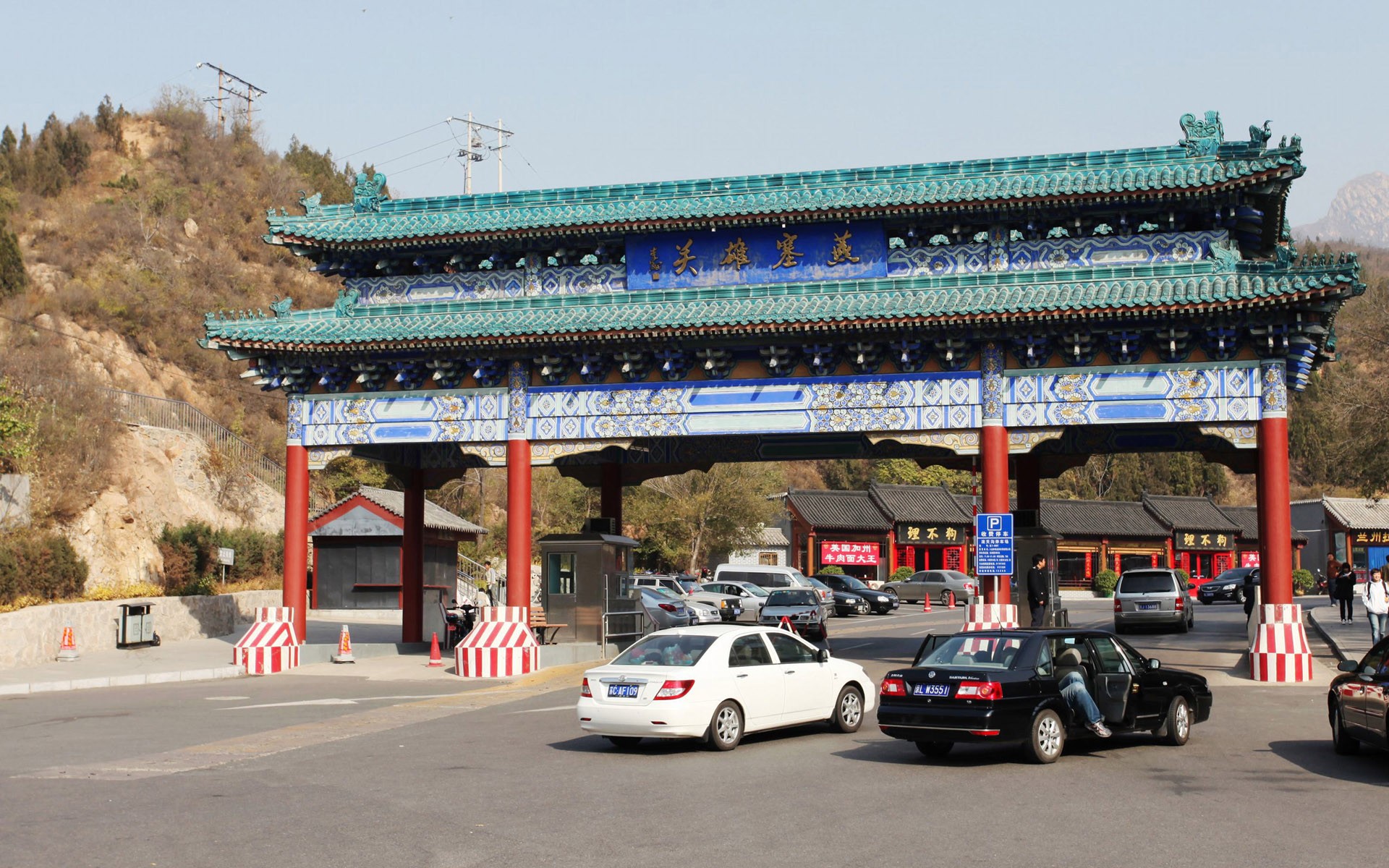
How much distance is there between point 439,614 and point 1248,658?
22915 mm

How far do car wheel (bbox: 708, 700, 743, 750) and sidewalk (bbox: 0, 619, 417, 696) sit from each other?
46.4 ft

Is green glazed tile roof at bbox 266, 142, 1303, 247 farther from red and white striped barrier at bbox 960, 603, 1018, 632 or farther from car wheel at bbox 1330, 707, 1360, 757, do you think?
car wheel at bbox 1330, 707, 1360, 757

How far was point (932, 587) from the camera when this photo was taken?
65.4 meters

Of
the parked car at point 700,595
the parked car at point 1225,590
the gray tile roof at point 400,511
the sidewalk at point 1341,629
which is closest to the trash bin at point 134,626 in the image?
the gray tile roof at point 400,511

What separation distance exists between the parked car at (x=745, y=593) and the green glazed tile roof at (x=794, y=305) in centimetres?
2376

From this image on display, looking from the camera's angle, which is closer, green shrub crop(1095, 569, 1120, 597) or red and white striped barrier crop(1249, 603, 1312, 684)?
red and white striped barrier crop(1249, 603, 1312, 684)

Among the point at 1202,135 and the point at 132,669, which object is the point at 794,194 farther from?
the point at 132,669

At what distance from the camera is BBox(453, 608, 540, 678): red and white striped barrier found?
25.8 m

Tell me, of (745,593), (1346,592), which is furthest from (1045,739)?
(745,593)

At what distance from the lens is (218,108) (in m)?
91.5

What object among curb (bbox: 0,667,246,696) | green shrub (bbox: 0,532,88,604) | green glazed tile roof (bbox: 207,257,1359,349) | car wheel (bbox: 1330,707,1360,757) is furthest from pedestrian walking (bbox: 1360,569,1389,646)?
green shrub (bbox: 0,532,88,604)

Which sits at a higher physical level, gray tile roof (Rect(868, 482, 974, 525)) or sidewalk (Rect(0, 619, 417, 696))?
gray tile roof (Rect(868, 482, 974, 525))

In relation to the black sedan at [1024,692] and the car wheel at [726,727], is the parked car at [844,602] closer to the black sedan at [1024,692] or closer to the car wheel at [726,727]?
the car wheel at [726,727]

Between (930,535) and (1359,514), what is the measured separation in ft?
75.5
